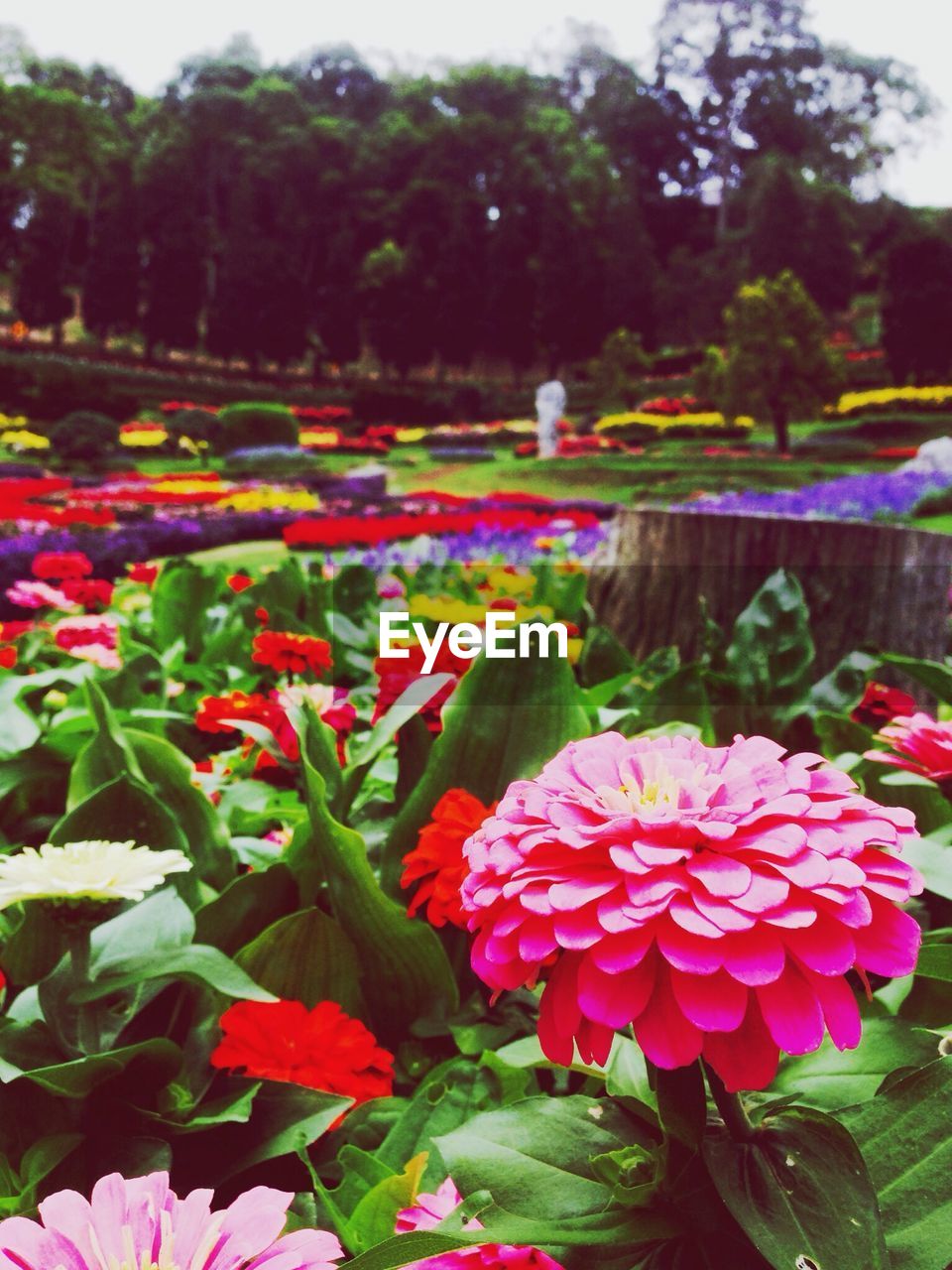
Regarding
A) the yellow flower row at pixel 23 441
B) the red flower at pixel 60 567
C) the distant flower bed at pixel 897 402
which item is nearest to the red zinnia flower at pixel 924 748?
the red flower at pixel 60 567

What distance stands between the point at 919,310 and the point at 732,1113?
25.1m

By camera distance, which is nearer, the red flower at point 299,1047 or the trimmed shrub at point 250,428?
the red flower at point 299,1047

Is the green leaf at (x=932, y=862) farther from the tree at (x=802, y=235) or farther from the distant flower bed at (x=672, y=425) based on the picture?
the tree at (x=802, y=235)

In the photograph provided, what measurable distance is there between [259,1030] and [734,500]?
242 inches

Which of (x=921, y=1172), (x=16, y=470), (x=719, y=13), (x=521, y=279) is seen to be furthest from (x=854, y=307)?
(x=921, y=1172)

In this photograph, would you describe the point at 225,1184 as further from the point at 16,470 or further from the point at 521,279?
the point at 521,279

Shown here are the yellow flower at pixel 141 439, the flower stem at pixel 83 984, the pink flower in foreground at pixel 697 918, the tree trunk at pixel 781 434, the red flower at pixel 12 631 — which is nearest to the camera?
the pink flower in foreground at pixel 697 918

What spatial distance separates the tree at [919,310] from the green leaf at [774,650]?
23.7 meters

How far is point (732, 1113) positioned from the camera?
1.63 feet

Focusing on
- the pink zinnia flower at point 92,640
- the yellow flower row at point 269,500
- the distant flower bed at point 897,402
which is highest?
the distant flower bed at point 897,402

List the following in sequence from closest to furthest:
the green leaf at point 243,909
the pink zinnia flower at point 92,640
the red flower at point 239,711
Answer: the green leaf at point 243,909 < the red flower at point 239,711 < the pink zinnia flower at point 92,640

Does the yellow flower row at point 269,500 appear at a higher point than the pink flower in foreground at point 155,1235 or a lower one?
lower

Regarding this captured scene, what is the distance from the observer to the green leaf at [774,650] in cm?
169

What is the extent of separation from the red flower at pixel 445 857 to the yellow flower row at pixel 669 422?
1919 centimetres
